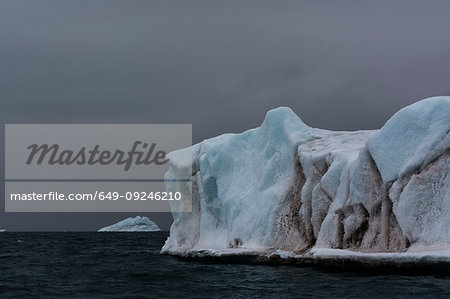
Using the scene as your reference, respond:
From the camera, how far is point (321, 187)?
91.2 feet

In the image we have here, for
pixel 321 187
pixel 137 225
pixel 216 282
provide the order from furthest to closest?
pixel 137 225 → pixel 321 187 → pixel 216 282

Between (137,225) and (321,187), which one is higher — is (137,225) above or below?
below

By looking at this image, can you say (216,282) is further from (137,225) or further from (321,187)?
(137,225)

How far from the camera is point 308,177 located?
28.8 meters

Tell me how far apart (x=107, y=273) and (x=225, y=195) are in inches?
337

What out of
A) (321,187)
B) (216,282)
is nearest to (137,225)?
(321,187)

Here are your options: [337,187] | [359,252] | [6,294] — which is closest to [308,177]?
[337,187]

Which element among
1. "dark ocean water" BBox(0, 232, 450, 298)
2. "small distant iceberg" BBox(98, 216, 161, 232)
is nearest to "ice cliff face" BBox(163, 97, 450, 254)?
"dark ocean water" BBox(0, 232, 450, 298)

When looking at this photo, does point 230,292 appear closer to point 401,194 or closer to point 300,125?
point 401,194

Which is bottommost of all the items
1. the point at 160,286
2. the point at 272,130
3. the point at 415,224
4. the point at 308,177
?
the point at 160,286

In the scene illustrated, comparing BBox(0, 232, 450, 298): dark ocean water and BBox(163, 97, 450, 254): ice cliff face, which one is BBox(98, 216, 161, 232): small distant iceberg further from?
BBox(0, 232, 450, 298): dark ocean water

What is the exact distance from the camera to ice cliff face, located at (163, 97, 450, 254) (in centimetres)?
2391

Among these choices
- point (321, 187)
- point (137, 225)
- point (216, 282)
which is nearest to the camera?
point (216, 282)

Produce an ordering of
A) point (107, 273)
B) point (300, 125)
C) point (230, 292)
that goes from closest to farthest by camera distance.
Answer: point (230, 292)
point (107, 273)
point (300, 125)
